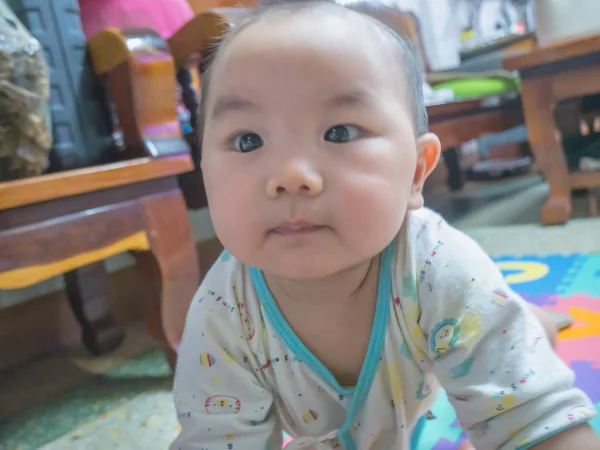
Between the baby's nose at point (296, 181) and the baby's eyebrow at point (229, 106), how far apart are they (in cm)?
6

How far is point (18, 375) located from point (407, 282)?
2.72ft

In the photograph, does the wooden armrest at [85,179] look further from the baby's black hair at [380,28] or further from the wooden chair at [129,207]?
the baby's black hair at [380,28]

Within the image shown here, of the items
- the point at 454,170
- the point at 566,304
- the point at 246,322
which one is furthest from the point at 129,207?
the point at 454,170

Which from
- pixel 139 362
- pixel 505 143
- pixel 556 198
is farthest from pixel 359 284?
pixel 505 143

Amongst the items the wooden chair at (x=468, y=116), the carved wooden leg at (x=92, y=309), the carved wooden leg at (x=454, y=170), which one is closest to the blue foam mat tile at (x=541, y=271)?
the wooden chair at (x=468, y=116)

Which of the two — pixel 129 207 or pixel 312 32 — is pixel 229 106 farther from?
pixel 129 207

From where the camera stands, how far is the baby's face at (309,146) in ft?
1.34

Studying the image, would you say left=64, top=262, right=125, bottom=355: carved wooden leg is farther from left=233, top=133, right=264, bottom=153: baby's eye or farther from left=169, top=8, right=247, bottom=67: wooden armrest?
left=233, top=133, right=264, bottom=153: baby's eye

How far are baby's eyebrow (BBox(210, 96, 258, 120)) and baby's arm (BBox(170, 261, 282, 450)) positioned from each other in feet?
0.63

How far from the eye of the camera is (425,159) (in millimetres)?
514

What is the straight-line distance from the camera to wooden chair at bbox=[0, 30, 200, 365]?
2.13ft

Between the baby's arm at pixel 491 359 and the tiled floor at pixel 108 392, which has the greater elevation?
the baby's arm at pixel 491 359

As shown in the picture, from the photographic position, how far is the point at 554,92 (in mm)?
1388

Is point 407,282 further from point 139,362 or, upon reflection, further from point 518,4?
point 518,4
